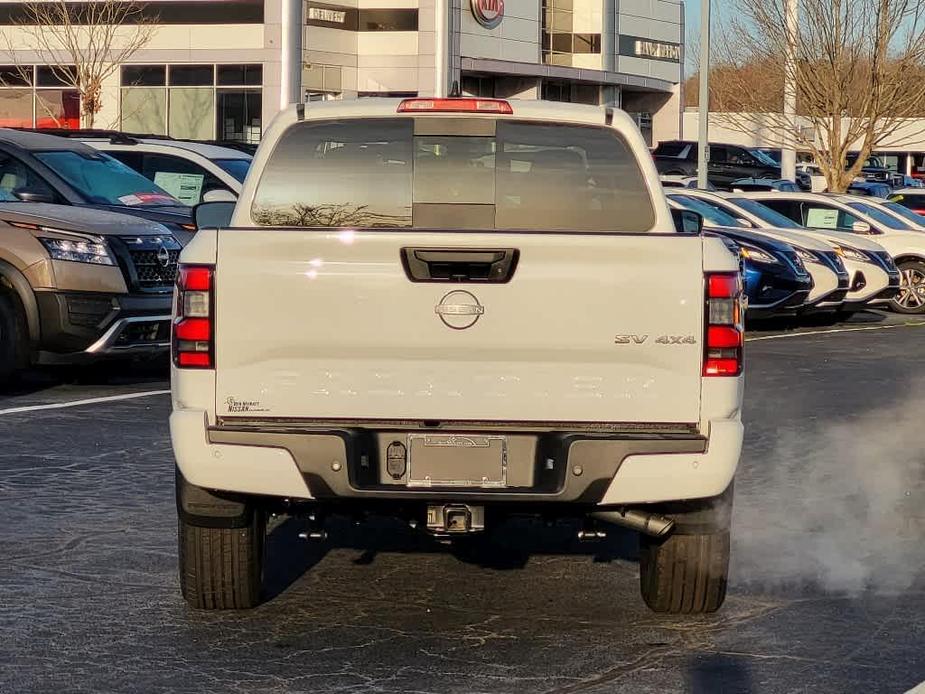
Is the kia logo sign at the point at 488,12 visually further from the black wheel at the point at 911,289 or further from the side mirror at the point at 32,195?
the side mirror at the point at 32,195

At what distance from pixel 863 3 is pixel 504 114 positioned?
3553cm

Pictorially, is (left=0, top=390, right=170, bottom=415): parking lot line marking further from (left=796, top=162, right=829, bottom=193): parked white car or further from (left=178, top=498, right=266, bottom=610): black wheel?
(left=796, top=162, right=829, bottom=193): parked white car

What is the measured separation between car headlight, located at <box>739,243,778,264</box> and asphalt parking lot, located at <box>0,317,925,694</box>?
10.4 meters

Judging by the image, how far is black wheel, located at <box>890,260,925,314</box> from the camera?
81.0ft

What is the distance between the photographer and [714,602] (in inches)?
245

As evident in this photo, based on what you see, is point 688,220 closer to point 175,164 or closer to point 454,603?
point 454,603

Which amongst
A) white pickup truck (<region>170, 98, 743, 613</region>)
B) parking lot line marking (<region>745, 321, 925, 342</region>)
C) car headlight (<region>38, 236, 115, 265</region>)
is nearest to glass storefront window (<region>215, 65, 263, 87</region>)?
parking lot line marking (<region>745, 321, 925, 342</region>)

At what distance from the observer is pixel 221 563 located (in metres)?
6.12

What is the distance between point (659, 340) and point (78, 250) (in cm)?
797

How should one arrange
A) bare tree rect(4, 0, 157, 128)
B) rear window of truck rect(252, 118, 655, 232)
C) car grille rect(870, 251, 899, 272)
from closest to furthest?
rear window of truck rect(252, 118, 655, 232), car grille rect(870, 251, 899, 272), bare tree rect(4, 0, 157, 128)

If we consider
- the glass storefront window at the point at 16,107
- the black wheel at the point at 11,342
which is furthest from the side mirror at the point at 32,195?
the glass storefront window at the point at 16,107

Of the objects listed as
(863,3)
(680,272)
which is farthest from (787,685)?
(863,3)

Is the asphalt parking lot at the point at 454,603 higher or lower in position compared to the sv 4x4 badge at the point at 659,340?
lower

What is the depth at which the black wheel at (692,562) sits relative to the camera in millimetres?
5992
